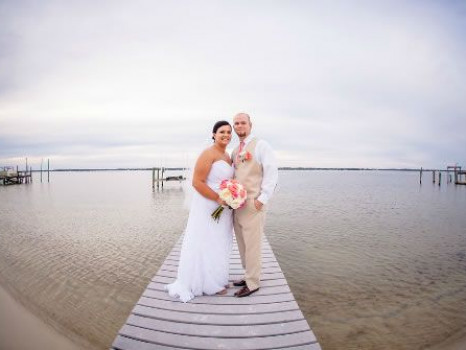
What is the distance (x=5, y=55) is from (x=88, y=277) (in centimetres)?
1333

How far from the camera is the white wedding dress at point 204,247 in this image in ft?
12.7

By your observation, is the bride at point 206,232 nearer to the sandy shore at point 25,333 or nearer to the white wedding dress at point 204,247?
the white wedding dress at point 204,247

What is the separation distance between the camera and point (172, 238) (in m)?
12.4

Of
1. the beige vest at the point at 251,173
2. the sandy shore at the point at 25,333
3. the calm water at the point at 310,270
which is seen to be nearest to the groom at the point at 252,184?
the beige vest at the point at 251,173

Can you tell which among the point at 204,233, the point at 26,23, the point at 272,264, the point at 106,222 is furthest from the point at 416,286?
the point at 26,23

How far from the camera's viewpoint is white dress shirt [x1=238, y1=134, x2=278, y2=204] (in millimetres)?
3799

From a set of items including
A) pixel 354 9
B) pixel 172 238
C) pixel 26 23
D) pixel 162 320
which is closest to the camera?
pixel 162 320

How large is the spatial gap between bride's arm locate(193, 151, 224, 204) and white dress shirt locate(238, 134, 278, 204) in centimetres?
55

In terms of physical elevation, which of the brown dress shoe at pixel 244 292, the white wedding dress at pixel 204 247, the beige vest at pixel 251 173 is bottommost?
the brown dress shoe at pixel 244 292

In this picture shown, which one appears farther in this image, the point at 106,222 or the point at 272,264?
the point at 106,222

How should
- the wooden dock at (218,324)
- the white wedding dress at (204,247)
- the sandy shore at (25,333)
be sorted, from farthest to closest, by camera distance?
the sandy shore at (25,333) → the white wedding dress at (204,247) → the wooden dock at (218,324)

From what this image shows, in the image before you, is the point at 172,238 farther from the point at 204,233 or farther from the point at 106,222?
the point at 204,233

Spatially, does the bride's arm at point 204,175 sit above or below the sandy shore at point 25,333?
above

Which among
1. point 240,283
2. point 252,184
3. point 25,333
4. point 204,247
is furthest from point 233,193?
point 25,333
